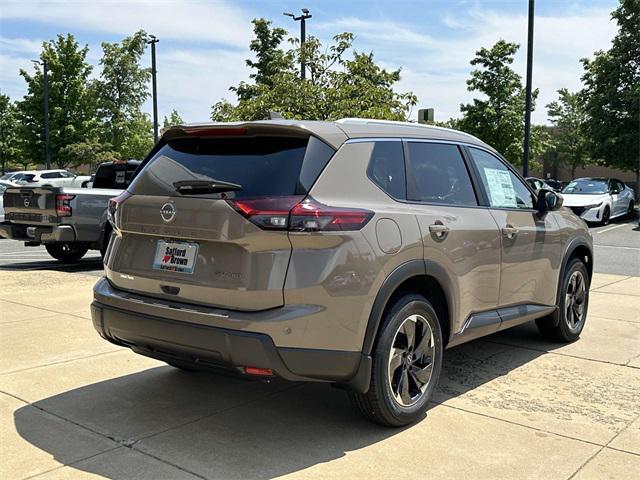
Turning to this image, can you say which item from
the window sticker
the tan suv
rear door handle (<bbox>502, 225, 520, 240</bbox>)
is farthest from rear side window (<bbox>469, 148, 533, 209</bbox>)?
the tan suv

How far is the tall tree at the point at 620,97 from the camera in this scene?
26.7m

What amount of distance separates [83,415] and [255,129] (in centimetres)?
209

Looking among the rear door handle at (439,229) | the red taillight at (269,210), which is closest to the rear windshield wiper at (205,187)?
the red taillight at (269,210)

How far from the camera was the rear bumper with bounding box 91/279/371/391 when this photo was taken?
10.9ft

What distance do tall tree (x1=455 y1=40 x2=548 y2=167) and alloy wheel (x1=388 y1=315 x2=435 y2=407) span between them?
30.4 metres

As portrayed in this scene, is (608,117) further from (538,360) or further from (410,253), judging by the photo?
(410,253)

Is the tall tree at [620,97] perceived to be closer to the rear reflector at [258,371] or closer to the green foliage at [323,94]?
the green foliage at [323,94]

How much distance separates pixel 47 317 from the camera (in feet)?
22.1

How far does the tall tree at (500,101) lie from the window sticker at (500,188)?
2883 centimetres

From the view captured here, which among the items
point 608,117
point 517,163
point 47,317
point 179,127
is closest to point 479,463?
point 179,127

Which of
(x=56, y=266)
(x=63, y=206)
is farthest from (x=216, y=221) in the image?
(x=56, y=266)

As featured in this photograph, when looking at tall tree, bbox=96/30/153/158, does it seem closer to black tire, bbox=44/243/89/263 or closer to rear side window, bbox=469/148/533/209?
black tire, bbox=44/243/89/263

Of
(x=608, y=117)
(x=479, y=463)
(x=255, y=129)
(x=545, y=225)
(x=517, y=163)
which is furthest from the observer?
(x=517, y=163)

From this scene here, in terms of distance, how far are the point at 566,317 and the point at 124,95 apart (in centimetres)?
3683
